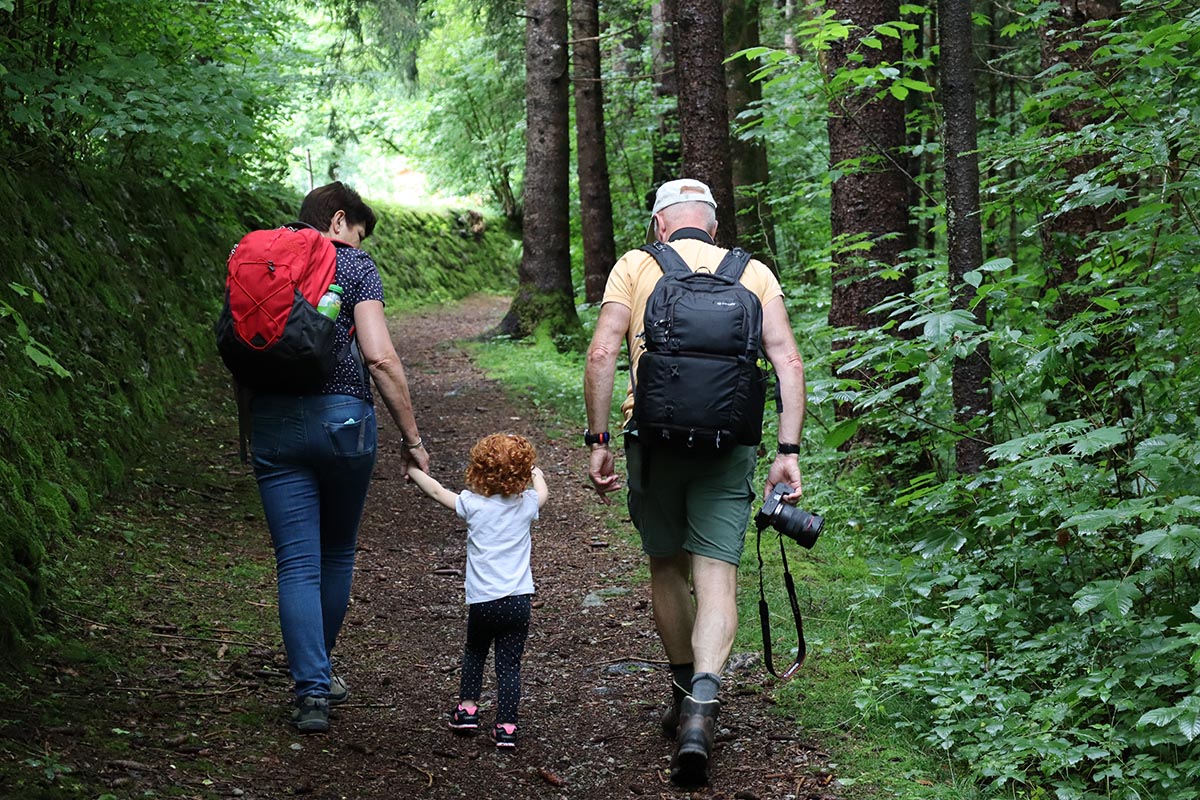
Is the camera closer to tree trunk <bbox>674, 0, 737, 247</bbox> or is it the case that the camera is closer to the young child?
the young child

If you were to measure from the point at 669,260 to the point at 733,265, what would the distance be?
9.1 inches

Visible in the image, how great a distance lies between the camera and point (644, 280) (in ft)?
12.6

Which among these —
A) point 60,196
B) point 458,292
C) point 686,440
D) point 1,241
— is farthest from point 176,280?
point 458,292

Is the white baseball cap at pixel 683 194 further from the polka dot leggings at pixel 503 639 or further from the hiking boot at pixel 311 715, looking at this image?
the hiking boot at pixel 311 715

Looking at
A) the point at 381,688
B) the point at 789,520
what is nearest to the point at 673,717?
the point at 789,520

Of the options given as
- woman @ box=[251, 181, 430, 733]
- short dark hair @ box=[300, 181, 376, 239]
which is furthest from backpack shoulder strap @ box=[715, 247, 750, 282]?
short dark hair @ box=[300, 181, 376, 239]

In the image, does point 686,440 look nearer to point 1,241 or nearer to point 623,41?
point 1,241

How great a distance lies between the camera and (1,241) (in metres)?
6.30

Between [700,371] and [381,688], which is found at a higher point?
[700,371]

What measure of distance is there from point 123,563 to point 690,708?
330cm

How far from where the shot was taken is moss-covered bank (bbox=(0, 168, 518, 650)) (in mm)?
4941

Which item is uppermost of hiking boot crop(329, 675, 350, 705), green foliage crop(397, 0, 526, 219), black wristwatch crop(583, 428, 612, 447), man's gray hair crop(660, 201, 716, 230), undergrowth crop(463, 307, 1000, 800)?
green foliage crop(397, 0, 526, 219)

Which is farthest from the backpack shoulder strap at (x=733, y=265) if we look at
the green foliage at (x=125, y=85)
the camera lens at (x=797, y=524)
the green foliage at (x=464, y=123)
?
the green foliage at (x=464, y=123)

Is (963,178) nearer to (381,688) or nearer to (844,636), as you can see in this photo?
(844,636)
